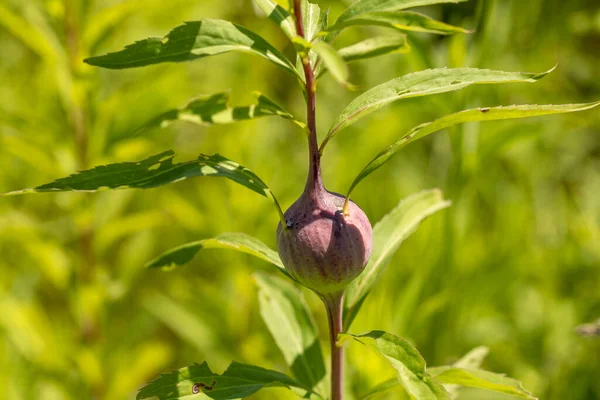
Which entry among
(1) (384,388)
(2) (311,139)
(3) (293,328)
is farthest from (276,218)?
(2) (311,139)

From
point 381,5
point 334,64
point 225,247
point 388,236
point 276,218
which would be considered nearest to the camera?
point 334,64

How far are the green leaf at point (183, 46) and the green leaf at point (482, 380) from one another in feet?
1.37

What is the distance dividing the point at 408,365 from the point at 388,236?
27cm

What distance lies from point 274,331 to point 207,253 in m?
1.07

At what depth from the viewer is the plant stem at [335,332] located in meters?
0.74

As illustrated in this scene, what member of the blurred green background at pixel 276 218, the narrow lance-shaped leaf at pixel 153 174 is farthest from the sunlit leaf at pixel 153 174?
the blurred green background at pixel 276 218

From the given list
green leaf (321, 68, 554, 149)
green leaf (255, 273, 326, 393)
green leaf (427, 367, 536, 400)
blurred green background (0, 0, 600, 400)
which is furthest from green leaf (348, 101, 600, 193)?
blurred green background (0, 0, 600, 400)

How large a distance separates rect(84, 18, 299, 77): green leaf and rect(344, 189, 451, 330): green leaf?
1.11ft

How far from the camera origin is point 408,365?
2.10 ft

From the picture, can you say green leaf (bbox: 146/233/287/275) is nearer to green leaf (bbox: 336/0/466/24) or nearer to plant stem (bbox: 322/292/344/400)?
plant stem (bbox: 322/292/344/400)

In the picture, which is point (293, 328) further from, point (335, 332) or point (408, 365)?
point (408, 365)

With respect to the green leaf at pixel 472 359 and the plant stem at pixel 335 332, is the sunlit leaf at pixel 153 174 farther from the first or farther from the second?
the green leaf at pixel 472 359

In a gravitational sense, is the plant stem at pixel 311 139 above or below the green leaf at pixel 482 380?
above

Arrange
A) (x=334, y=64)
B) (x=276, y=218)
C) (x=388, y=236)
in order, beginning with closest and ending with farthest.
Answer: (x=334, y=64) < (x=388, y=236) < (x=276, y=218)
